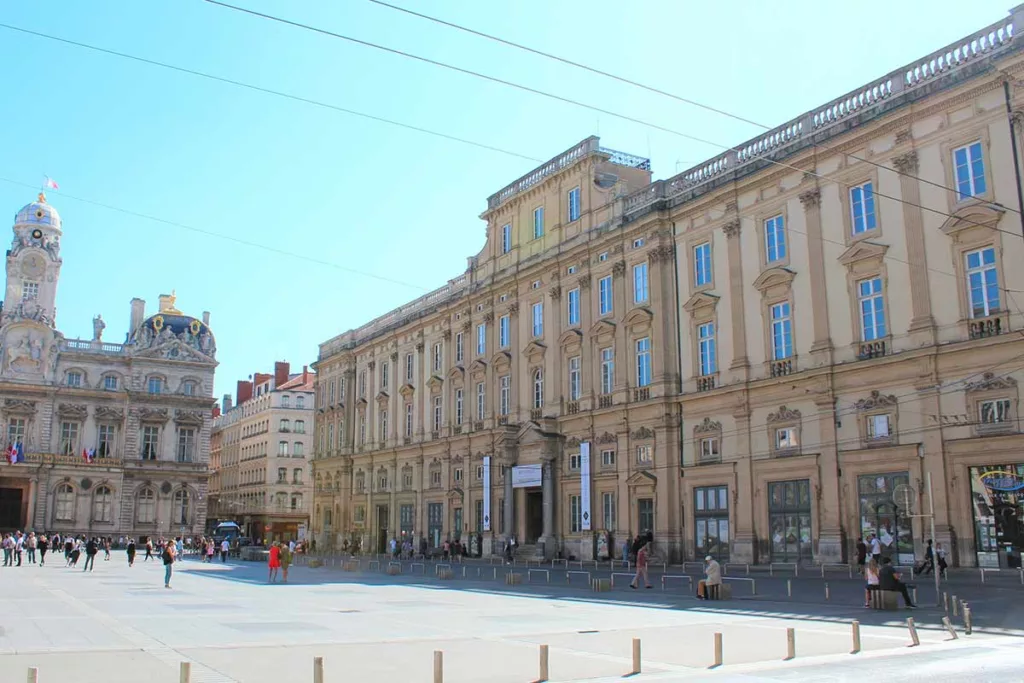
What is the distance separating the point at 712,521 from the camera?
41875 millimetres

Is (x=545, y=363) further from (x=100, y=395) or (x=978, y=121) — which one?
(x=100, y=395)

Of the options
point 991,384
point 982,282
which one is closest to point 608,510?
point 991,384

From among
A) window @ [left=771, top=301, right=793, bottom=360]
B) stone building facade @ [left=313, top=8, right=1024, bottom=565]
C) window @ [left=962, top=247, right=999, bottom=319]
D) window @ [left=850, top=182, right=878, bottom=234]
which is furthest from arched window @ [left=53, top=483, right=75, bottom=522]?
window @ [left=962, top=247, right=999, bottom=319]

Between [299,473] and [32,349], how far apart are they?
108ft

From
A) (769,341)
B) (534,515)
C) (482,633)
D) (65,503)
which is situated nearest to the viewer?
(482,633)

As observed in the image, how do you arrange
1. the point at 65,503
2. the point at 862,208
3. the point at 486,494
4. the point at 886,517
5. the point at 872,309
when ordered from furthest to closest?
the point at 65,503, the point at 486,494, the point at 862,208, the point at 872,309, the point at 886,517

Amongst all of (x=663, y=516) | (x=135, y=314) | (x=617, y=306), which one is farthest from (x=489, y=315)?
(x=135, y=314)

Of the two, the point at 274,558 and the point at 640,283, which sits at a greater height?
the point at 640,283

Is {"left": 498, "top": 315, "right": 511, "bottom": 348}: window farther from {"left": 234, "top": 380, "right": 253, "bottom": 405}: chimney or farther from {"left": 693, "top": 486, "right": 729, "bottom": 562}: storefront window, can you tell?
{"left": 234, "top": 380, "right": 253, "bottom": 405}: chimney

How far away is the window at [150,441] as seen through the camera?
8806cm

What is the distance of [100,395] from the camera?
283ft

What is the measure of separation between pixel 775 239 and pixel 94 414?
2656 inches

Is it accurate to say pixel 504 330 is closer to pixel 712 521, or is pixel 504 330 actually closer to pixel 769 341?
pixel 712 521

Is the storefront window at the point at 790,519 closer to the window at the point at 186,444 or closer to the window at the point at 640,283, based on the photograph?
the window at the point at 640,283
